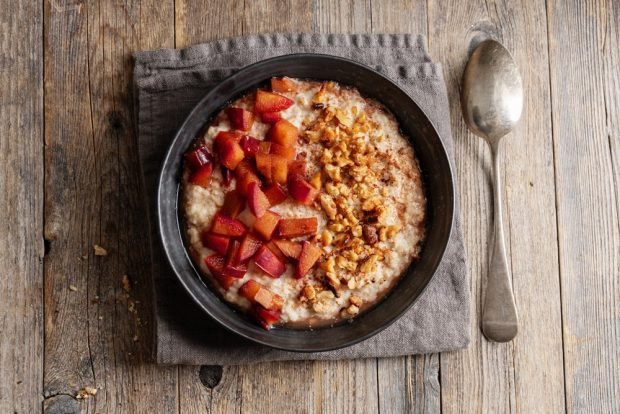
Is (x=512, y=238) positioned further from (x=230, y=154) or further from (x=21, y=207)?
(x=21, y=207)

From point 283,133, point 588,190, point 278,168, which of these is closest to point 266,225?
point 278,168

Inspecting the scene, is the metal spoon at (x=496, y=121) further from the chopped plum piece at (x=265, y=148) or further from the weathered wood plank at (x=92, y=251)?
the weathered wood plank at (x=92, y=251)

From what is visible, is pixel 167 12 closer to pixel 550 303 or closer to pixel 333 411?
pixel 333 411

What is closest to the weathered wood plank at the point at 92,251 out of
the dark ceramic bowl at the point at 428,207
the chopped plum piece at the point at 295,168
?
the dark ceramic bowl at the point at 428,207

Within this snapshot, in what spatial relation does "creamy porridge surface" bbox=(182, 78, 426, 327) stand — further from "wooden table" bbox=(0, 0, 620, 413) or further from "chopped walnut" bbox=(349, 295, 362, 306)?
"wooden table" bbox=(0, 0, 620, 413)

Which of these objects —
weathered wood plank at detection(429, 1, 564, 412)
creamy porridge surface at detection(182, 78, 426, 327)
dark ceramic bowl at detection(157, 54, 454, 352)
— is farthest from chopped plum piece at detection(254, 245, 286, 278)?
weathered wood plank at detection(429, 1, 564, 412)
